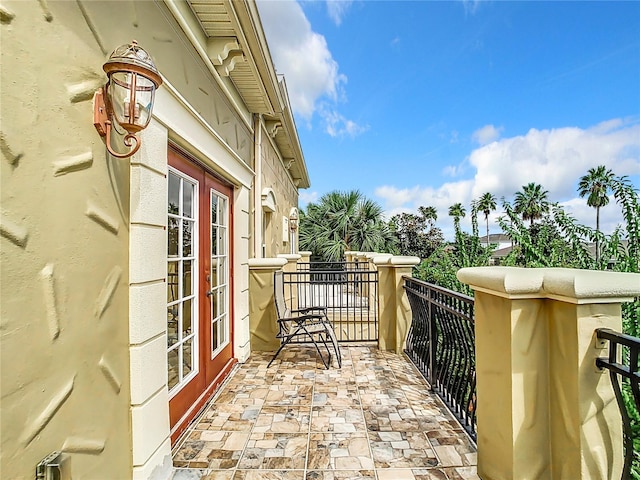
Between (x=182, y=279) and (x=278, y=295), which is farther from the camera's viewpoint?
(x=278, y=295)

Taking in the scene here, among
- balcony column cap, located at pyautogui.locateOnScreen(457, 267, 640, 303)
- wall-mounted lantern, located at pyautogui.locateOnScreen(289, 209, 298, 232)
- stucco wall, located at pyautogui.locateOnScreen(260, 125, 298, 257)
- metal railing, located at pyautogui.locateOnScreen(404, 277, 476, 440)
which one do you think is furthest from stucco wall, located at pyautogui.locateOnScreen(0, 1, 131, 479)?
wall-mounted lantern, located at pyautogui.locateOnScreen(289, 209, 298, 232)

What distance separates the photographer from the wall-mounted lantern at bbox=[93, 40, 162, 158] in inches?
59.4

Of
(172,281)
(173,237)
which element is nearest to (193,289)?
(172,281)

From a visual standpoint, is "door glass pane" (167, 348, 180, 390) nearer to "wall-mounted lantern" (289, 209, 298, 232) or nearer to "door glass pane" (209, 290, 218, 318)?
"door glass pane" (209, 290, 218, 318)

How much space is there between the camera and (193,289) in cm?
279

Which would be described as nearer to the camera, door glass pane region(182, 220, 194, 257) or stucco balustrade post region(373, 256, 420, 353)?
door glass pane region(182, 220, 194, 257)

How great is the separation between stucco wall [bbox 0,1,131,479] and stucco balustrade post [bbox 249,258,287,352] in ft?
8.99

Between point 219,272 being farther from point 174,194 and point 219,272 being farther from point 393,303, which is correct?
point 393,303

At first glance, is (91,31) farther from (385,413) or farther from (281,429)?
(385,413)

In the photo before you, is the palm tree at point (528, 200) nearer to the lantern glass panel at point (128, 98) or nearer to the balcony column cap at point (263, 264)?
the balcony column cap at point (263, 264)

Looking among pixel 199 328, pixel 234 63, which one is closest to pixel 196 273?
pixel 199 328

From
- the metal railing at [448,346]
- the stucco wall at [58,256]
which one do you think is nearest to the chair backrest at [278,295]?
the metal railing at [448,346]

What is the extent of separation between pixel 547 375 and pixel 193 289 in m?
2.53

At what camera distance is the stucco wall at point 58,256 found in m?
1.10
